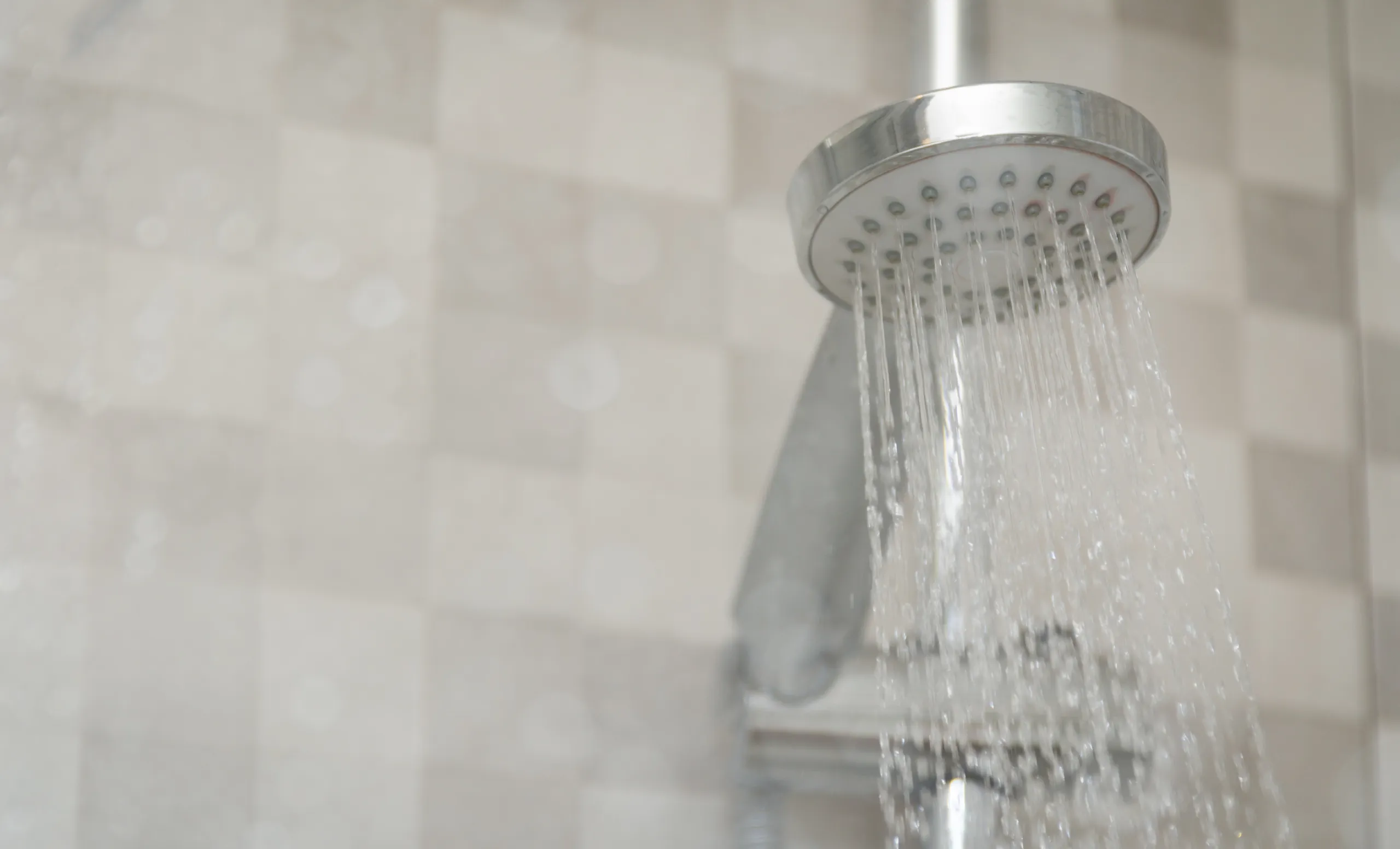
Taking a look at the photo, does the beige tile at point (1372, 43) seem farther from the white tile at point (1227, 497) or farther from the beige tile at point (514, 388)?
the beige tile at point (514, 388)

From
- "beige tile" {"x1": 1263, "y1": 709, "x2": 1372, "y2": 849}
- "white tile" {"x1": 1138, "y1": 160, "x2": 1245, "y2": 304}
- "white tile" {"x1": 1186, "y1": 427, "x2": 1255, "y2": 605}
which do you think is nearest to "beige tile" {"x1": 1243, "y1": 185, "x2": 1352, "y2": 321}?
"white tile" {"x1": 1138, "y1": 160, "x2": 1245, "y2": 304}

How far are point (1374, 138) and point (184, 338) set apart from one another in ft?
2.81

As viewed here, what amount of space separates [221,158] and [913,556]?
0.44 meters

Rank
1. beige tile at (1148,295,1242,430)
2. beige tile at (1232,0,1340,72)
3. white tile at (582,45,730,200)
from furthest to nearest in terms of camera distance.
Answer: beige tile at (1232,0,1340,72) → beige tile at (1148,295,1242,430) → white tile at (582,45,730,200)

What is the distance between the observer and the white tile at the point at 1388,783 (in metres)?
1.01

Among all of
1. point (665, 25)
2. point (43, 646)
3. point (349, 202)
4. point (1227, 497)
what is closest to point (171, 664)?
point (43, 646)

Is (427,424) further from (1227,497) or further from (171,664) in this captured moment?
(1227,497)

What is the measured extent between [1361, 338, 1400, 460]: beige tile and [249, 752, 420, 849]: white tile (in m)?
0.71

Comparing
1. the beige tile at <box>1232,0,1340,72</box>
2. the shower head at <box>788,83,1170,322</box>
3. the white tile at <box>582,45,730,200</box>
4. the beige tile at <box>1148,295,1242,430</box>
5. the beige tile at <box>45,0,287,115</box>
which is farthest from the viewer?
the beige tile at <box>1232,0,1340,72</box>

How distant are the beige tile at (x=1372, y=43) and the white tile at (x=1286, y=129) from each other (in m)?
0.03

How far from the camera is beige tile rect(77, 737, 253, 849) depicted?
0.73m

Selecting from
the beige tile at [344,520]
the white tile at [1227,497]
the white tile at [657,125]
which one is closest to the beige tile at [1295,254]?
the white tile at [1227,497]

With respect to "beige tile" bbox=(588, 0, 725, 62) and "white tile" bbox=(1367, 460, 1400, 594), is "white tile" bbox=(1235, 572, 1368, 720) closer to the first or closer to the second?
"white tile" bbox=(1367, 460, 1400, 594)

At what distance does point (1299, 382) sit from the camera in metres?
1.08
